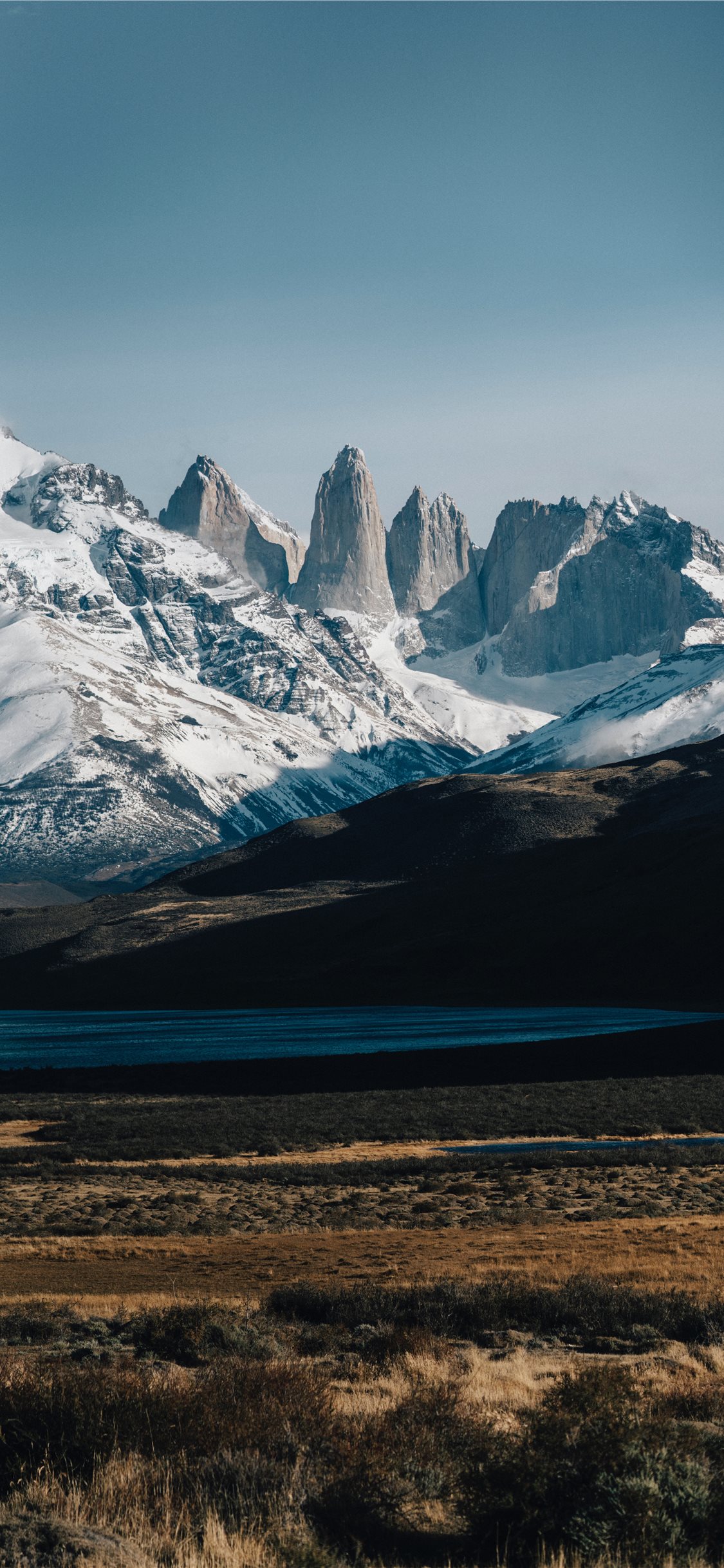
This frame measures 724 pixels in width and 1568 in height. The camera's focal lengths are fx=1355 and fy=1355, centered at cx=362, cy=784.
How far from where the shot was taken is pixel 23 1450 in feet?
38.2

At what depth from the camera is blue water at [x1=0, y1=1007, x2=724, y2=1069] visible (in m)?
105

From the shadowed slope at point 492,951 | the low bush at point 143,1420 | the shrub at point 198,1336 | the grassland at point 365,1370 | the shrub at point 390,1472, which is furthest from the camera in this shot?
the shadowed slope at point 492,951

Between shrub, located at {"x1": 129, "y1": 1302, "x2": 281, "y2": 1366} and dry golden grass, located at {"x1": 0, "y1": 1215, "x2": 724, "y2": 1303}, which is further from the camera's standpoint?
dry golden grass, located at {"x1": 0, "y1": 1215, "x2": 724, "y2": 1303}

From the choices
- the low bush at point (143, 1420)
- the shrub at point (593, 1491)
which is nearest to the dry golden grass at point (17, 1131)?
the low bush at point (143, 1420)

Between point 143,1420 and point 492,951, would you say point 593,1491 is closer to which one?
point 143,1420

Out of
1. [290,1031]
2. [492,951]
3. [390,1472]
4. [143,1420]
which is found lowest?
[290,1031]

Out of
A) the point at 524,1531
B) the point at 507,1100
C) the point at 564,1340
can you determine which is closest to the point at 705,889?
the point at 507,1100

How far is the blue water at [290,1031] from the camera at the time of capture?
10494 centimetres

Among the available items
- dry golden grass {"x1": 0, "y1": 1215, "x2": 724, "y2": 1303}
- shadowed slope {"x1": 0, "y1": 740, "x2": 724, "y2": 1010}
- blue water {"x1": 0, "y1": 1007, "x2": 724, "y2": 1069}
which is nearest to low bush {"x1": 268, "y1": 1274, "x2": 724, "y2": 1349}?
dry golden grass {"x1": 0, "y1": 1215, "x2": 724, "y2": 1303}

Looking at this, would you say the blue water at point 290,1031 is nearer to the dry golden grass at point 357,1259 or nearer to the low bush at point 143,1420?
the dry golden grass at point 357,1259

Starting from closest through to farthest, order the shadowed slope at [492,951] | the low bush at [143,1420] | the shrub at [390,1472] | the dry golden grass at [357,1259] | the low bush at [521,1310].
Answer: the shrub at [390,1472], the low bush at [143,1420], the low bush at [521,1310], the dry golden grass at [357,1259], the shadowed slope at [492,951]

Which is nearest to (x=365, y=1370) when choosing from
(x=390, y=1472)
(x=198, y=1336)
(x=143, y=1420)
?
(x=198, y=1336)

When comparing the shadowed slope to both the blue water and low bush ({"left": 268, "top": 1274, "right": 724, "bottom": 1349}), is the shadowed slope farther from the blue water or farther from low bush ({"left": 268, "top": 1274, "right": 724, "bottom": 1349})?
low bush ({"left": 268, "top": 1274, "right": 724, "bottom": 1349})

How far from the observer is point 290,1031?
12694 cm
